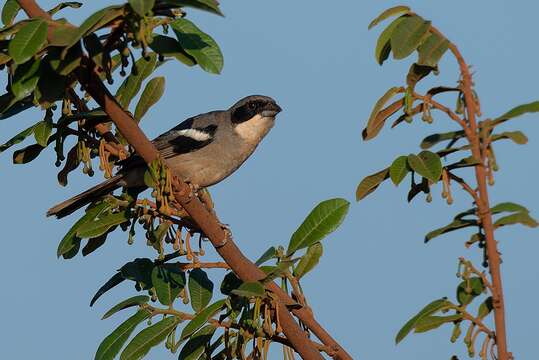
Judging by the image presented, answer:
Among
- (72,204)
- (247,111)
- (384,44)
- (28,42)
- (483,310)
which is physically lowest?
(483,310)

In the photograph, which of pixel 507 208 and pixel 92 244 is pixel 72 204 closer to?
pixel 92 244

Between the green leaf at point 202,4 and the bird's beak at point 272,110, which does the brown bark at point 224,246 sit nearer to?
the green leaf at point 202,4

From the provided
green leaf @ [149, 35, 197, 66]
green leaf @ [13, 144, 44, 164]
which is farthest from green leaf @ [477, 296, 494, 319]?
green leaf @ [13, 144, 44, 164]

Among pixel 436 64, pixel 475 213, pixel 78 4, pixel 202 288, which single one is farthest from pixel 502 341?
pixel 78 4

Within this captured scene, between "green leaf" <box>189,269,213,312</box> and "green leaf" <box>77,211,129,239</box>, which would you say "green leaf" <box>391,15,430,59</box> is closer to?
"green leaf" <box>189,269,213,312</box>

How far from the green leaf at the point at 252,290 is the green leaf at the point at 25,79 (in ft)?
3.20

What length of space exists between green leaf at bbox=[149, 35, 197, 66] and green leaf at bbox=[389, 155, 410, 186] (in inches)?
31.1

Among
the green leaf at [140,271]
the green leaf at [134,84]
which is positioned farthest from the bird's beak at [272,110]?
the green leaf at [140,271]

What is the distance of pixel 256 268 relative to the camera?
293 centimetres

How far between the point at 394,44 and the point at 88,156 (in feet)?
5.06

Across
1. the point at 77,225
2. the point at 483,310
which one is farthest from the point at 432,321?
the point at 77,225

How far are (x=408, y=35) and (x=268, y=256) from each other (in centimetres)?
97

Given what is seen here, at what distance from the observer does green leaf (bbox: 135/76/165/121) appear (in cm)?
423

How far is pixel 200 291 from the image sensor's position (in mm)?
3311
